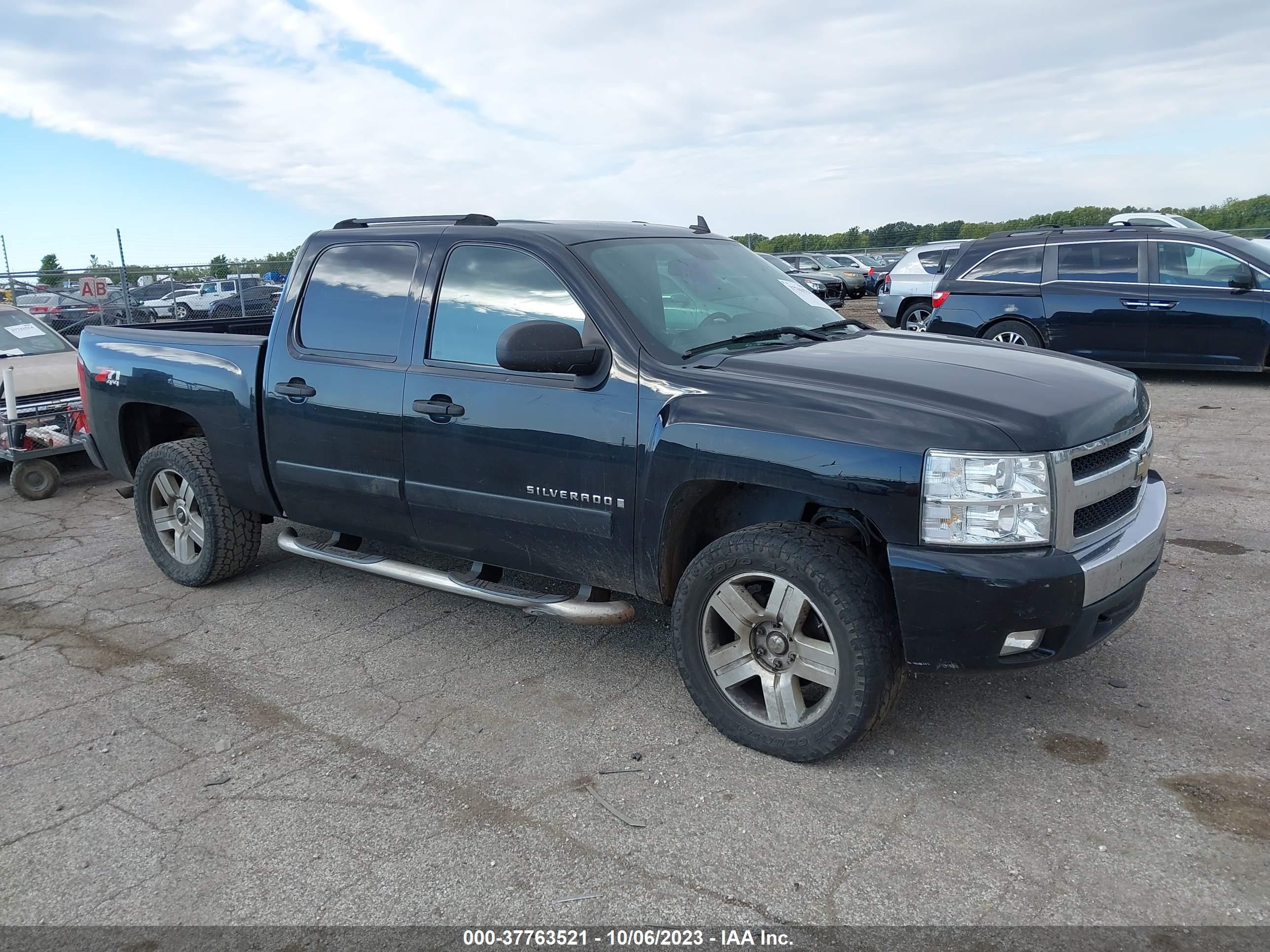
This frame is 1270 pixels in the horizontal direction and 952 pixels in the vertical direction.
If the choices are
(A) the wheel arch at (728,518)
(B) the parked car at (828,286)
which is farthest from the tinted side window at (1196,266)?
(B) the parked car at (828,286)

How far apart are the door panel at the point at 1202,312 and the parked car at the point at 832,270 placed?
16.1 m

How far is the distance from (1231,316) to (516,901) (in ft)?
33.6

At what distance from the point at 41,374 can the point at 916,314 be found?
12.0 m

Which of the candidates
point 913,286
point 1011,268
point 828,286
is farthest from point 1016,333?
point 828,286

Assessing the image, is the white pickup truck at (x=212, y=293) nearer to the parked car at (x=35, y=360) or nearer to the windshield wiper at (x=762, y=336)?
the parked car at (x=35, y=360)

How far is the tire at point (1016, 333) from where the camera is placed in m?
11.1

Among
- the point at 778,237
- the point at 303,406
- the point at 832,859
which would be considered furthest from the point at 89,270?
the point at 778,237

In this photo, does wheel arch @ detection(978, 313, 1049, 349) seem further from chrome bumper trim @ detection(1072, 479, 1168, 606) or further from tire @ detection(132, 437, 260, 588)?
tire @ detection(132, 437, 260, 588)

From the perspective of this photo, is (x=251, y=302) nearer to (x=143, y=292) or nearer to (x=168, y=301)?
(x=168, y=301)

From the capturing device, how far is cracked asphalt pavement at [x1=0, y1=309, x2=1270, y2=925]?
2805 millimetres

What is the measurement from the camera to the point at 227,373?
196 inches

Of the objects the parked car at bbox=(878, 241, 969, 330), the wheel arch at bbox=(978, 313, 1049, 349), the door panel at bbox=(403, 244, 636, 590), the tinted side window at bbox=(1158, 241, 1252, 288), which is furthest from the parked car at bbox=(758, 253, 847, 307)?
the door panel at bbox=(403, 244, 636, 590)

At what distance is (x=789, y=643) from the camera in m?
3.42

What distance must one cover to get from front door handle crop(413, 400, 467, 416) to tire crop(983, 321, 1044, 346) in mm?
8517
